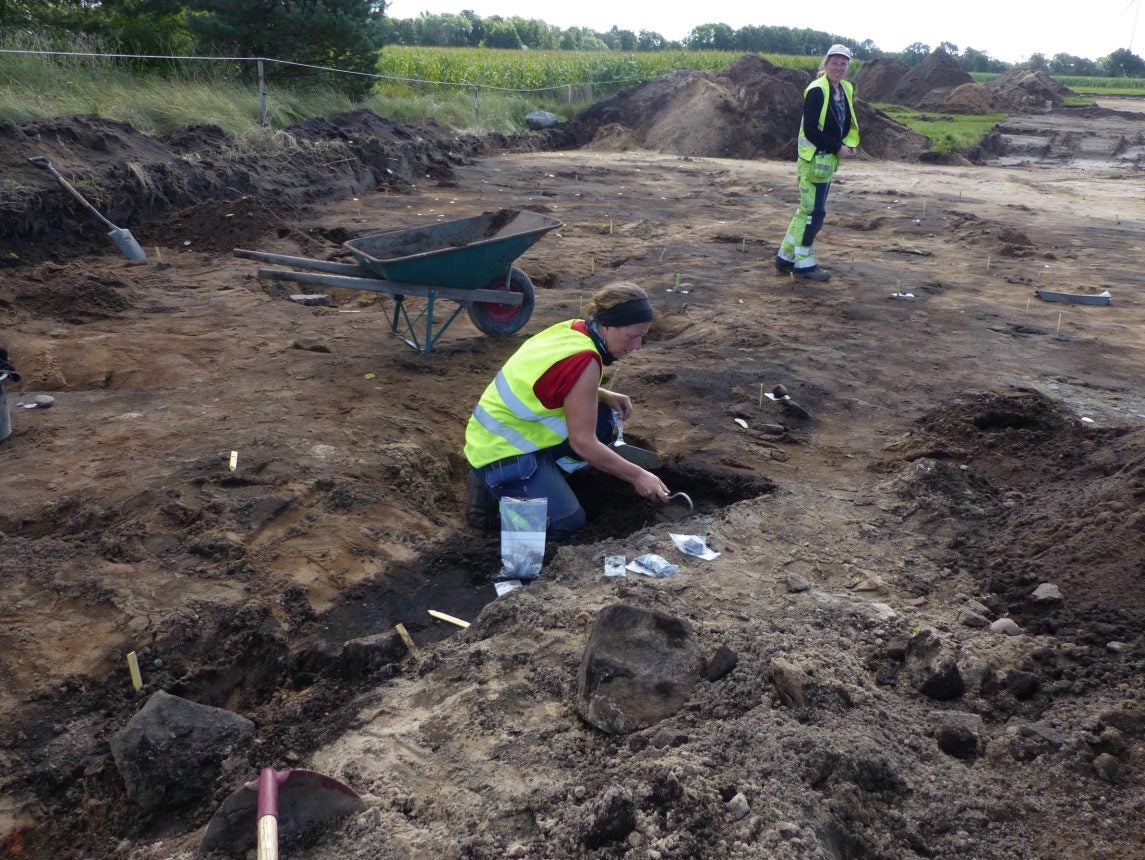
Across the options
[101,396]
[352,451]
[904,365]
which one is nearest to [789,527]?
[352,451]

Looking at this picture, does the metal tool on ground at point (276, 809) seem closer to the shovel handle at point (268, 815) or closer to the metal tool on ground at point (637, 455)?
the shovel handle at point (268, 815)

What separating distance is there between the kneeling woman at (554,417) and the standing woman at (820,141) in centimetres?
487

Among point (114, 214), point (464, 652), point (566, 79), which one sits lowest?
point (464, 652)

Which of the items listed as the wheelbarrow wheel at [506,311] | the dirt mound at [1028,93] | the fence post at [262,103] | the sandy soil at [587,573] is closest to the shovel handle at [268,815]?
the sandy soil at [587,573]

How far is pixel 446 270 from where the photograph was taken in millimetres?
5914

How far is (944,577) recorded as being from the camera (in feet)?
11.8

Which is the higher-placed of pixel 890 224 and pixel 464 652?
pixel 890 224

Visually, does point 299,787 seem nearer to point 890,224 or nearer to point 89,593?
point 89,593

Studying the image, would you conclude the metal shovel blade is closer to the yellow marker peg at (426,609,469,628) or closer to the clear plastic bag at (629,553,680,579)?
the yellow marker peg at (426,609,469,628)

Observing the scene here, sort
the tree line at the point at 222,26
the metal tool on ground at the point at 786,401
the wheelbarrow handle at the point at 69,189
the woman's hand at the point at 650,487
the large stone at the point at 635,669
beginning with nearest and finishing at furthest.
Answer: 1. the large stone at the point at 635,669
2. the woman's hand at the point at 650,487
3. the metal tool on ground at the point at 786,401
4. the wheelbarrow handle at the point at 69,189
5. the tree line at the point at 222,26

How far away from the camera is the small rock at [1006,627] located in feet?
10.3

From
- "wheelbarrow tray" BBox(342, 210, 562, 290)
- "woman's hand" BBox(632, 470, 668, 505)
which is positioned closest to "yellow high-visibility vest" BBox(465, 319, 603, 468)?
"woman's hand" BBox(632, 470, 668, 505)

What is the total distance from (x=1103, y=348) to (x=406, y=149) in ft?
37.6

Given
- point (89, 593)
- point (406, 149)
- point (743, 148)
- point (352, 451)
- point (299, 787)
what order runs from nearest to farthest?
point (299, 787) < point (89, 593) < point (352, 451) < point (406, 149) < point (743, 148)
